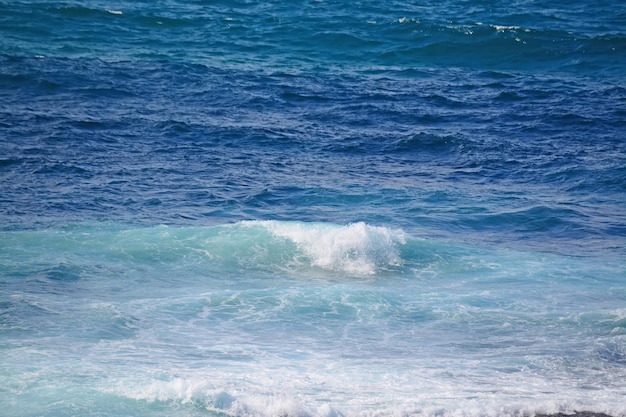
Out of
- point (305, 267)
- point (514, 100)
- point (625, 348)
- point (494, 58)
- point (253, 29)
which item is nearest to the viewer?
point (625, 348)

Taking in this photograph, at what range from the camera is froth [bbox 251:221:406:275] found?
40.1 ft

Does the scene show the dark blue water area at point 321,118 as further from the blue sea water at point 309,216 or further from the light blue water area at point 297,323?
the light blue water area at point 297,323

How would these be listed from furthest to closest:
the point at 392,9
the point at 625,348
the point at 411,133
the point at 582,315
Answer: the point at 392,9, the point at 411,133, the point at 582,315, the point at 625,348

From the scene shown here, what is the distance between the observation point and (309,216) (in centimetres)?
1399

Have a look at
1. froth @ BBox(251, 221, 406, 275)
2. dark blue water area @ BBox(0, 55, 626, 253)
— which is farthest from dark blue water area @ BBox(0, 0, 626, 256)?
froth @ BBox(251, 221, 406, 275)

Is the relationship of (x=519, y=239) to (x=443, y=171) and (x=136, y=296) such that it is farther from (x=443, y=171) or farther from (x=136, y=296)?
(x=136, y=296)

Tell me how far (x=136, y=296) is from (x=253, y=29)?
17.0 m

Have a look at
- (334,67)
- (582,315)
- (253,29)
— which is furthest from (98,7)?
(582,315)

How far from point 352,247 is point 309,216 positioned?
5.79ft

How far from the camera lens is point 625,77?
886 inches

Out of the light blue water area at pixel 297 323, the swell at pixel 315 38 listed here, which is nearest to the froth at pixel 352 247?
the light blue water area at pixel 297 323

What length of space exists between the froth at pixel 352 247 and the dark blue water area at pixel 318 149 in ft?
3.60

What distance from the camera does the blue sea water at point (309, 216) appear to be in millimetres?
8375

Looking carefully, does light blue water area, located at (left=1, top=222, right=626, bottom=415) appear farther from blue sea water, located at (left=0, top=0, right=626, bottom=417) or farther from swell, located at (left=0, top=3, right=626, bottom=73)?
swell, located at (left=0, top=3, right=626, bottom=73)
